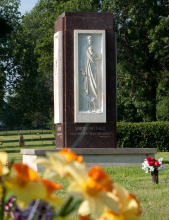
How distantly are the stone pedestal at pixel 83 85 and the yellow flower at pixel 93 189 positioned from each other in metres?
10.7

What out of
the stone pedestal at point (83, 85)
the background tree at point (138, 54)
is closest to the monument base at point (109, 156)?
the stone pedestal at point (83, 85)

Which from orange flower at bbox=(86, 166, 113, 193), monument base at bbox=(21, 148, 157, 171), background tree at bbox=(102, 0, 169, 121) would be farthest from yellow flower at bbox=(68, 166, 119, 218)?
background tree at bbox=(102, 0, 169, 121)

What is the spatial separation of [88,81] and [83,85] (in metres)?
0.20

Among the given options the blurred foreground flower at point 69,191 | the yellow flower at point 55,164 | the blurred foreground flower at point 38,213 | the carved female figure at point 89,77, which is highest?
the carved female figure at point 89,77

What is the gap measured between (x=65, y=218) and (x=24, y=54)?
3101 centimetres

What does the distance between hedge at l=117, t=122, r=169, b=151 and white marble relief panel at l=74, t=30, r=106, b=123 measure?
7564 millimetres

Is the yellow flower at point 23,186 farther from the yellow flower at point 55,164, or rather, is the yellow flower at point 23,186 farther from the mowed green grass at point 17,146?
the mowed green grass at point 17,146

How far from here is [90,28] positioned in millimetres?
11836

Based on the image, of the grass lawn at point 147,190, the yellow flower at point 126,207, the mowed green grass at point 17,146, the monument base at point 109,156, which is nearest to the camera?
the yellow flower at point 126,207

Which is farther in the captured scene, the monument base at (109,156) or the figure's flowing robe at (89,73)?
the figure's flowing robe at (89,73)

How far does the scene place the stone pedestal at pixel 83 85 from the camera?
11672mm

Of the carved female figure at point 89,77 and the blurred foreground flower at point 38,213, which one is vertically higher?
the carved female figure at point 89,77

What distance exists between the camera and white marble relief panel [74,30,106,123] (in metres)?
11.6

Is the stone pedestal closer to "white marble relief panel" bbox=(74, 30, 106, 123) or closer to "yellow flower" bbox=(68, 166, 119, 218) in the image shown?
"white marble relief panel" bbox=(74, 30, 106, 123)
